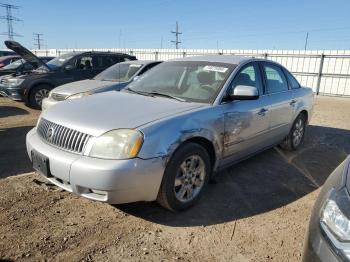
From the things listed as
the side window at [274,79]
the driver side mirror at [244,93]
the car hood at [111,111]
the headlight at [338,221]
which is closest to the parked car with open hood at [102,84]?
the car hood at [111,111]

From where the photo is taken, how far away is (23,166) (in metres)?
4.56

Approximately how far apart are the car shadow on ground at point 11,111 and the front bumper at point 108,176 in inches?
256

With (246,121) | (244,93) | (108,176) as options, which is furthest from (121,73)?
(108,176)

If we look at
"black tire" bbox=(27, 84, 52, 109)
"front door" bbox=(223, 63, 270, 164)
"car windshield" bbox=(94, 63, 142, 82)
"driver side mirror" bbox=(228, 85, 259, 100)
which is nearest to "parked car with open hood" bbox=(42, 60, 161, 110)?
"car windshield" bbox=(94, 63, 142, 82)

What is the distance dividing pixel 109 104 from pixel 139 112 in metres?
0.49

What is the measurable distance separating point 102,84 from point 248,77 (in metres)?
4.15

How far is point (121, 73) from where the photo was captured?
823cm

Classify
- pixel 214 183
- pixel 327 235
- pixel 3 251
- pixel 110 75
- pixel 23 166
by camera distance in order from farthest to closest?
1. pixel 110 75
2. pixel 23 166
3. pixel 214 183
4. pixel 3 251
5. pixel 327 235

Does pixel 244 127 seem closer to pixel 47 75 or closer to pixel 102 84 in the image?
pixel 102 84

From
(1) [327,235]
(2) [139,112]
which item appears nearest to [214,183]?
(2) [139,112]

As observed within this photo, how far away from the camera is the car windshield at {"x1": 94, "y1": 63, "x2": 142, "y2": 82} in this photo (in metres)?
8.04

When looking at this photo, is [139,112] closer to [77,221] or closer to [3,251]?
[77,221]

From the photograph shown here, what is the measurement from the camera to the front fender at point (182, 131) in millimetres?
2875

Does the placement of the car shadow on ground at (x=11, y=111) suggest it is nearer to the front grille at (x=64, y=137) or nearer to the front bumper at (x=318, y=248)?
the front grille at (x=64, y=137)
